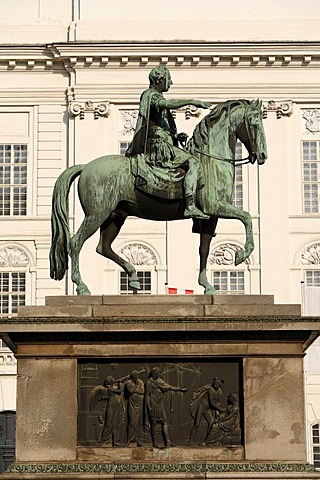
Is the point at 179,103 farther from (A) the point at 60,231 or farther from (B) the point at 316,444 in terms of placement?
(B) the point at 316,444

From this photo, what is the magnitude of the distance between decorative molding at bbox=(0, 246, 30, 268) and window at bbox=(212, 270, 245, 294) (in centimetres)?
570

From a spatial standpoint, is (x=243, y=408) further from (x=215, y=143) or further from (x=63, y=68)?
(x=63, y=68)

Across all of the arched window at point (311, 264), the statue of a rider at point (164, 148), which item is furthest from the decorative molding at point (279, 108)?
the statue of a rider at point (164, 148)

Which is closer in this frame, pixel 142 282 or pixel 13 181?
pixel 142 282

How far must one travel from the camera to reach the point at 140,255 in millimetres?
41438

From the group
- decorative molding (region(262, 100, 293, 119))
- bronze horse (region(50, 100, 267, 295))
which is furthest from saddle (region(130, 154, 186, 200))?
decorative molding (region(262, 100, 293, 119))

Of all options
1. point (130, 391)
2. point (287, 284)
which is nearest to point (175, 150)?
point (130, 391)

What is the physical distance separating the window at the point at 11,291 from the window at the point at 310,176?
28.9 feet

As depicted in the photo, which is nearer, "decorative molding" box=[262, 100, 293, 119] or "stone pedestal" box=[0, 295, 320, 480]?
"stone pedestal" box=[0, 295, 320, 480]

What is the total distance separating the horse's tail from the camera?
18891 millimetres

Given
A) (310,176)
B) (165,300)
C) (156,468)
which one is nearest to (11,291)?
(310,176)

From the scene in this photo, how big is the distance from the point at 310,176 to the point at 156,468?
25.7 metres

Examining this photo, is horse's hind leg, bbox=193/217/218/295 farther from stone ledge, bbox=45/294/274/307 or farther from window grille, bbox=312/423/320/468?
window grille, bbox=312/423/320/468

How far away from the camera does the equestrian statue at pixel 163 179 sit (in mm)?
18609
